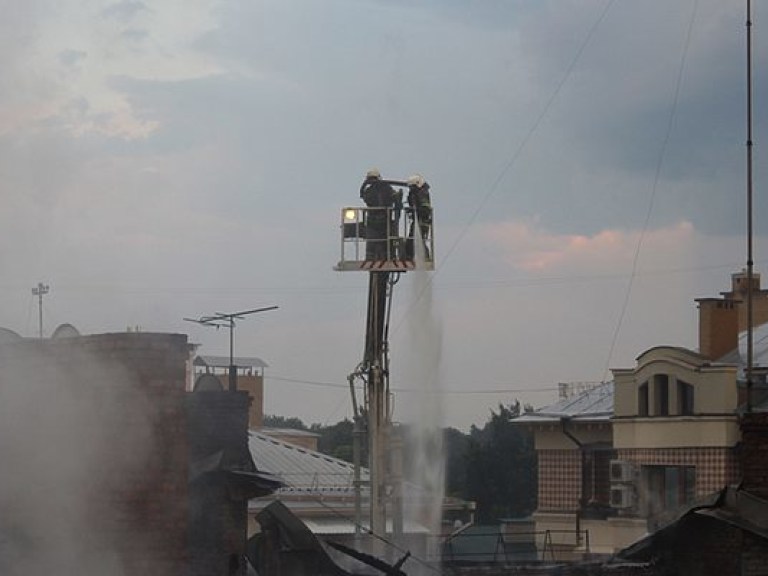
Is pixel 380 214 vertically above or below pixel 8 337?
above

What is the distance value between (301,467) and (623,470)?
39.1 feet

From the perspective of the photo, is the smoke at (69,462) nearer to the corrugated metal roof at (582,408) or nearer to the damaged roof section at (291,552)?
the damaged roof section at (291,552)

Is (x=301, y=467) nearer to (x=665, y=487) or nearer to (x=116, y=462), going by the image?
(x=665, y=487)

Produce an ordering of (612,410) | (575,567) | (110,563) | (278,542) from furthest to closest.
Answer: (612,410) → (575,567) → (278,542) → (110,563)

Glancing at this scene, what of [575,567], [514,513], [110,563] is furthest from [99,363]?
[514,513]

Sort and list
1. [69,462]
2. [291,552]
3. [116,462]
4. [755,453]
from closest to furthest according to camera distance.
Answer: [116,462] < [69,462] < [755,453] < [291,552]

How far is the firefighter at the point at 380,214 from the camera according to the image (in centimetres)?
3177

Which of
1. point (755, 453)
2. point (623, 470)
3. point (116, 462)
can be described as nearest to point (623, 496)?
point (623, 470)

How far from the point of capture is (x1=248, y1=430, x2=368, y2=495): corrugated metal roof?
46625mm

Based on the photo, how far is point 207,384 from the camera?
1880 centimetres

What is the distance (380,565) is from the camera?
19625mm

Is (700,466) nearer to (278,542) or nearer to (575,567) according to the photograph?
(575,567)

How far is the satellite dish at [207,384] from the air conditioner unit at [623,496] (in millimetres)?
22287

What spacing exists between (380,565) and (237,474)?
2.95 m
